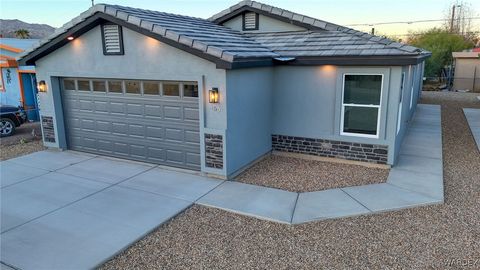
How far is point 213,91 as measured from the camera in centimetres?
761

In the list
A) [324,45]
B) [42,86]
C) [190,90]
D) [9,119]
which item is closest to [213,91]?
[190,90]

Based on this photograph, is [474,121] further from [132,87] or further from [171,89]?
[132,87]

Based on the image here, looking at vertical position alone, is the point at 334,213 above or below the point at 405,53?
below

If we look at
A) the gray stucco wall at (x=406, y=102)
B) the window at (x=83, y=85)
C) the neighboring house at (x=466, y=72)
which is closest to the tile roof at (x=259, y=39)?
the gray stucco wall at (x=406, y=102)

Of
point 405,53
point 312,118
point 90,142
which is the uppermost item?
point 405,53

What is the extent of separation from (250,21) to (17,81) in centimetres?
1109

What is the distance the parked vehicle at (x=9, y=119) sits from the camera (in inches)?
495

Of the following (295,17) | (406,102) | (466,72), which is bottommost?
(406,102)

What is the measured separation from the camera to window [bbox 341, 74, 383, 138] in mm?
8422

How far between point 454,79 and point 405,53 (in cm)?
2414

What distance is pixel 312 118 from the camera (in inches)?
366

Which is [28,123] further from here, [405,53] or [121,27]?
[405,53]

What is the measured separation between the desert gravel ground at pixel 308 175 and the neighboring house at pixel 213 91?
0.37 metres

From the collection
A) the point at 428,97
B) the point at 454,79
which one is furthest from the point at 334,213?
the point at 454,79
